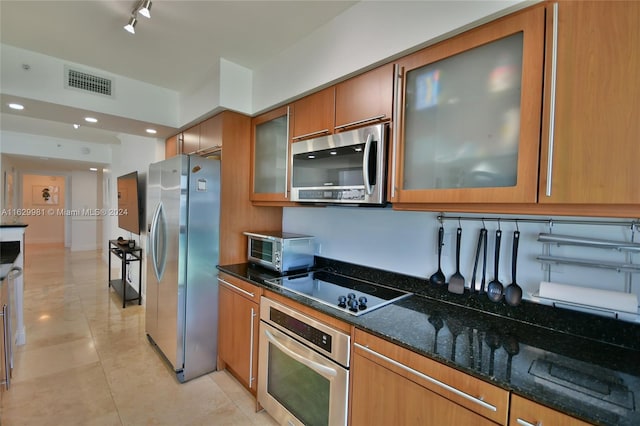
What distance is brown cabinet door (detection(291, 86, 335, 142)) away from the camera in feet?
6.39

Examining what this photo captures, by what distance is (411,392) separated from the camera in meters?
1.19

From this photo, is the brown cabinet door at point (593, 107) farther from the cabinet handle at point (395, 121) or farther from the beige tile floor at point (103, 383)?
the beige tile floor at point (103, 383)

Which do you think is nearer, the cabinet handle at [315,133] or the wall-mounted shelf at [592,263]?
the wall-mounted shelf at [592,263]

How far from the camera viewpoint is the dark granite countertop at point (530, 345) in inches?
34.6

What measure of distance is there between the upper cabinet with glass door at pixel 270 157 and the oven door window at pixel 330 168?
0.57ft

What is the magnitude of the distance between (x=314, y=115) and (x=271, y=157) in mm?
646

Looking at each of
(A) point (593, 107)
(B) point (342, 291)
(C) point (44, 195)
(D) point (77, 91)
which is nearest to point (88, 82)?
(D) point (77, 91)

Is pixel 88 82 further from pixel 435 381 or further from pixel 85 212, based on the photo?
pixel 85 212

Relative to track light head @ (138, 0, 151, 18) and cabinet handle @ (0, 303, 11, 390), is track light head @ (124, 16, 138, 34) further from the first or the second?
cabinet handle @ (0, 303, 11, 390)

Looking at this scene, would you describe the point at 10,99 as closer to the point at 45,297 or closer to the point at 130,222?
the point at 130,222

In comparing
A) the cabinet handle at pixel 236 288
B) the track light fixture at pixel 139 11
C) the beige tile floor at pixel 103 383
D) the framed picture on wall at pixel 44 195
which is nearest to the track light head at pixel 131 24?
the track light fixture at pixel 139 11

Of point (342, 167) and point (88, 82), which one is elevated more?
point (88, 82)

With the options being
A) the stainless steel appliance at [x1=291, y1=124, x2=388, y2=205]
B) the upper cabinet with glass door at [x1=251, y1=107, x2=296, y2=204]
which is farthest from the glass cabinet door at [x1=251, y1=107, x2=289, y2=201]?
the stainless steel appliance at [x1=291, y1=124, x2=388, y2=205]

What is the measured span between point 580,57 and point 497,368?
113 cm
